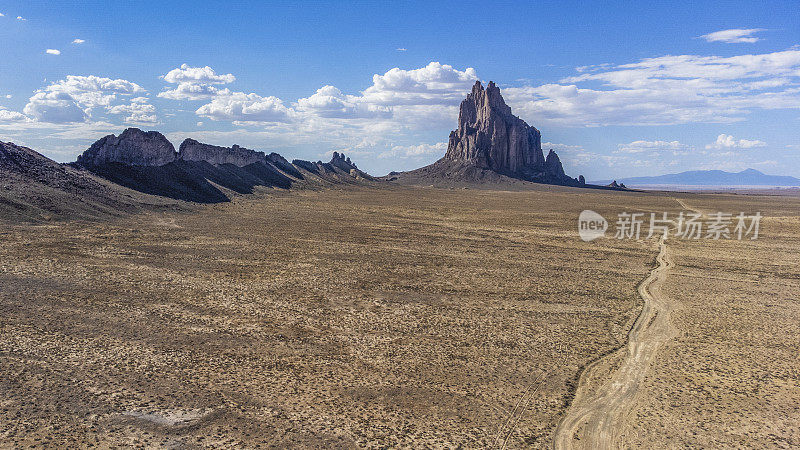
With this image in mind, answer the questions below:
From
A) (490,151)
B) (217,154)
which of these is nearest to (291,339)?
(217,154)

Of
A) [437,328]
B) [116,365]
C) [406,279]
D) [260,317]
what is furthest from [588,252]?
[116,365]

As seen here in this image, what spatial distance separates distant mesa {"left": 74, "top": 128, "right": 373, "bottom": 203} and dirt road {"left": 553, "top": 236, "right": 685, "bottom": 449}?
4905 cm

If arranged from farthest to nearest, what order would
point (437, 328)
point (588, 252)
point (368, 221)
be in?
point (368, 221) → point (588, 252) → point (437, 328)

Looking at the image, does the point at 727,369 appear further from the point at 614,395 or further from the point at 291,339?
the point at 291,339

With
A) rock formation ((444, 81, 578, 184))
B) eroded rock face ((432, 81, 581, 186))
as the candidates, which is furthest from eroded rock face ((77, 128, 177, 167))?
rock formation ((444, 81, 578, 184))

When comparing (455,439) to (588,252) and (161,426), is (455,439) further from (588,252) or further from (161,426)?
(588,252)

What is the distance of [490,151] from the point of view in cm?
17650

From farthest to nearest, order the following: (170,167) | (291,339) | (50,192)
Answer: (170,167) < (50,192) < (291,339)

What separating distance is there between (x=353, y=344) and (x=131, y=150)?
53745mm

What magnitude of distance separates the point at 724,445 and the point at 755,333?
30.5 feet

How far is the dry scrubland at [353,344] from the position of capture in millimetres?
10844

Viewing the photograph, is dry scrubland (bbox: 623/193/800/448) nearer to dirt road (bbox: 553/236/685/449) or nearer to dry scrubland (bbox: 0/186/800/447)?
dry scrubland (bbox: 0/186/800/447)

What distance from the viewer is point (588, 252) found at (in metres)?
34.2

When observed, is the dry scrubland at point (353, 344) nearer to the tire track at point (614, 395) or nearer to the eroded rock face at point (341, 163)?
the tire track at point (614, 395)
